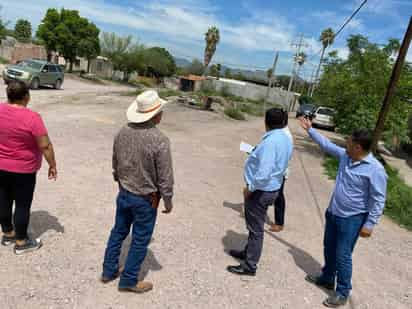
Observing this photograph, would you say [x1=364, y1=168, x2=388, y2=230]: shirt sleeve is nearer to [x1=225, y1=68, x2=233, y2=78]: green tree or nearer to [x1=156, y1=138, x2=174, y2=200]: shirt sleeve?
[x1=156, y1=138, x2=174, y2=200]: shirt sleeve

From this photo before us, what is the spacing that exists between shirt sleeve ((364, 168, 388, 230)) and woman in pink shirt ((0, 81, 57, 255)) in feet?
9.43

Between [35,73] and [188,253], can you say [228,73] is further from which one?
[188,253]

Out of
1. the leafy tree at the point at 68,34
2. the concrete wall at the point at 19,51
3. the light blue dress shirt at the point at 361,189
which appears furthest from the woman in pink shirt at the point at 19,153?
the concrete wall at the point at 19,51

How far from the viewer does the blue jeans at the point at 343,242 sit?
3.11m

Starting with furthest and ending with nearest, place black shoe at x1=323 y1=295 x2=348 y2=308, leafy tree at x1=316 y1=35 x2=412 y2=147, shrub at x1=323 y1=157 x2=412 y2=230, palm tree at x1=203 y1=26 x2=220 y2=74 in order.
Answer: palm tree at x1=203 y1=26 x2=220 y2=74 < leafy tree at x1=316 y1=35 x2=412 y2=147 < shrub at x1=323 y1=157 x2=412 y2=230 < black shoe at x1=323 y1=295 x2=348 y2=308

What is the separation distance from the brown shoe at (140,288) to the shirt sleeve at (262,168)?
1.31 meters

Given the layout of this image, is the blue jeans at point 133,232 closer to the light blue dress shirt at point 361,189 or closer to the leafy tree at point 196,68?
the light blue dress shirt at point 361,189

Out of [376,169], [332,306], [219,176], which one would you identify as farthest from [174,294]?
[219,176]

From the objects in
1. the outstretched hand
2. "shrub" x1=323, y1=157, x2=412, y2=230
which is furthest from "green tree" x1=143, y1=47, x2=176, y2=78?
the outstretched hand

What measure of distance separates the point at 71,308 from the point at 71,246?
0.98 metres

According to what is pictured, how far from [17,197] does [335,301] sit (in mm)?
3136

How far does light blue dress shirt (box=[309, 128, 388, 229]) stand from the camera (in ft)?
9.66

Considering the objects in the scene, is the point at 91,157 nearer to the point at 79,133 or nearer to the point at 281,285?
the point at 79,133

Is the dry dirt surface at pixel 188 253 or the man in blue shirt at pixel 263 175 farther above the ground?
the man in blue shirt at pixel 263 175
